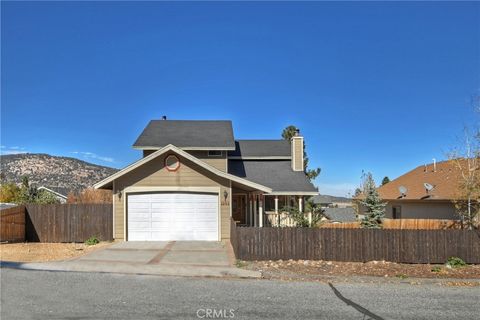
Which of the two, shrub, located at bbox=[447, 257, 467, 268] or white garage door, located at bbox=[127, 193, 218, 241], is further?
white garage door, located at bbox=[127, 193, 218, 241]


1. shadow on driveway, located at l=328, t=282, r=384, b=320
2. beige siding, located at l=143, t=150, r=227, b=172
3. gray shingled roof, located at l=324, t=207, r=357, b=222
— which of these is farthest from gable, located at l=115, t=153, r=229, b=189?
gray shingled roof, located at l=324, t=207, r=357, b=222

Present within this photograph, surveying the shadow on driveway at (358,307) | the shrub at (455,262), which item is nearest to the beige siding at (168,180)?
the shrub at (455,262)

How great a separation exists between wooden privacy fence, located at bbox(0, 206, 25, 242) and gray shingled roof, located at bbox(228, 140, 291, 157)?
12.2 metres

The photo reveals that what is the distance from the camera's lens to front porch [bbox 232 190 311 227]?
72.9 feet

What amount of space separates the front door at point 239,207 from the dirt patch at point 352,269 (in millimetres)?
9522

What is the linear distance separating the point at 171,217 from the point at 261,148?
10626 millimetres

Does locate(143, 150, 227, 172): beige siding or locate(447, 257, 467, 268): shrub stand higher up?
locate(143, 150, 227, 172): beige siding

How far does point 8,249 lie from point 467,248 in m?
16.3

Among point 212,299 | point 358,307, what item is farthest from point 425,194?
point 212,299

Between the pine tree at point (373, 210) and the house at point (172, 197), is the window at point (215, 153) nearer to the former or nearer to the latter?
the house at point (172, 197)

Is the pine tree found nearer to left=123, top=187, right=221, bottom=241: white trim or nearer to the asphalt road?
left=123, top=187, right=221, bottom=241: white trim

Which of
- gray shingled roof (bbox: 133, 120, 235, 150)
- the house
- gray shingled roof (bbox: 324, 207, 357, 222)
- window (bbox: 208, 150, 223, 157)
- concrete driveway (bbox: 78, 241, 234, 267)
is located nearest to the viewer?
concrete driveway (bbox: 78, 241, 234, 267)

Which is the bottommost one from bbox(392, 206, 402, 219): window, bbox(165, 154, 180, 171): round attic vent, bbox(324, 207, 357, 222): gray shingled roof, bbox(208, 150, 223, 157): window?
bbox(324, 207, 357, 222): gray shingled roof

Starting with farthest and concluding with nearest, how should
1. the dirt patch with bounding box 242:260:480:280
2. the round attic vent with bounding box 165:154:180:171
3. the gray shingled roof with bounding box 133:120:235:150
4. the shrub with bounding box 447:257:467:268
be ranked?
the gray shingled roof with bounding box 133:120:235:150, the round attic vent with bounding box 165:154:180:171, the shrub with bounding box 447:257:467:268, the dirt patch with bounding box 242:260:480:280
